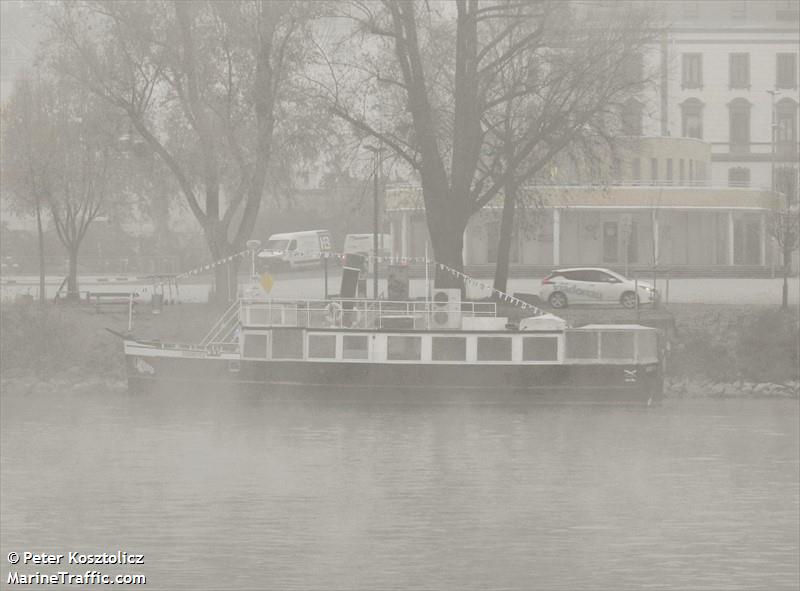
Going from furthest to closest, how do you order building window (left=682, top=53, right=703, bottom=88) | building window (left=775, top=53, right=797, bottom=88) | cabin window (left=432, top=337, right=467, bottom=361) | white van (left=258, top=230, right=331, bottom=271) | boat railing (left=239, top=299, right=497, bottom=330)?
building window (left=682, top=53, right=703, bottom=88)
building window (left=775, top=53, right=797, bottom=88)
white van (left=258, top=230, right=331, bottom=271)
boat railing (left=239, top=299, right=497, bottom=330)
cabin window (left=432, top=337, right=467, bottom=361)

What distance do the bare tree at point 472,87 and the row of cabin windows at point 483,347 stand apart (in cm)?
476

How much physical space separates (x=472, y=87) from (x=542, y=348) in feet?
28.2

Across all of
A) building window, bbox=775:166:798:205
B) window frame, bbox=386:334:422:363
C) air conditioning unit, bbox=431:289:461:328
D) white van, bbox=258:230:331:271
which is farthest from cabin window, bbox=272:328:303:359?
white van, bbox=258:230:331:271

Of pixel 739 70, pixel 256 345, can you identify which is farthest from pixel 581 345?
pixel 739 70

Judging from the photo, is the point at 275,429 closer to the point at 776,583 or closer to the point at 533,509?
the point at 533,509

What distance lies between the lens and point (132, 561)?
30.6 m

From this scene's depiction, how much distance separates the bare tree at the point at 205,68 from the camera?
5359 cm

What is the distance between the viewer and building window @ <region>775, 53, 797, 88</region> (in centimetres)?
9981

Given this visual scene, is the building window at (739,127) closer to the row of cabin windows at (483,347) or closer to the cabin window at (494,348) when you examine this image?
the row of cabin windows at (483,347)

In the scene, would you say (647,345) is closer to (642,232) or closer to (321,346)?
(321,346)

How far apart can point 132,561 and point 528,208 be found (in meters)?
33.8

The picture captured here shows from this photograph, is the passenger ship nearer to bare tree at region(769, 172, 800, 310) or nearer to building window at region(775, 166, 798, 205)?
bare tree at region(769, 172, 800, 310)

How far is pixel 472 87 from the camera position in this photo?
52.5 meters

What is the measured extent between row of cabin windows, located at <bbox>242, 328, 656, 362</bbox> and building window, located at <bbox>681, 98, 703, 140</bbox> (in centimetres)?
5619
